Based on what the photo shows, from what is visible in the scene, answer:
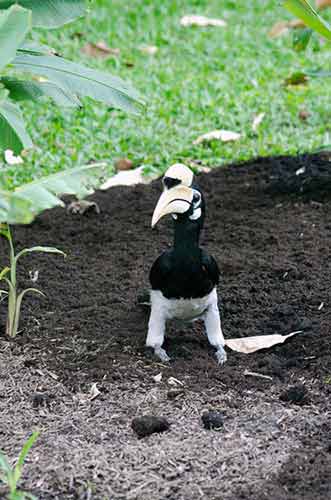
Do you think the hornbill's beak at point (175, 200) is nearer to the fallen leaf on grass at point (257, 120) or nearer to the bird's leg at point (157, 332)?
the bird's leg at point (157, 332)

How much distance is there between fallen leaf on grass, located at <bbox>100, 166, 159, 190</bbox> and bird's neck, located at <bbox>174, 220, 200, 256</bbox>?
2075 millimetres

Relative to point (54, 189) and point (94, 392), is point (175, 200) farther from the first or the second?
point (94, 392)

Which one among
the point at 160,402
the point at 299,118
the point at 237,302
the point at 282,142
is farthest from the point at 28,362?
the point at 299,118

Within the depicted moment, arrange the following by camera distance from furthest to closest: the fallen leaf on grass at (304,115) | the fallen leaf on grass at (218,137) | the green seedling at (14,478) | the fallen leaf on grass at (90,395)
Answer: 1. the fallen leaf on grass at (304,115)
2. the fallen leaf on grass at (218,137)
3. the fallen leaf on grass at (90,395)
4. the green seedling at (14,478)

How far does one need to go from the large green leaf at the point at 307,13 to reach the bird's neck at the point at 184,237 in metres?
1.03

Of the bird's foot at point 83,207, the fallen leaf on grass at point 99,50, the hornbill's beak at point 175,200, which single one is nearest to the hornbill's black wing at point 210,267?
the hornbill's beak at point 175,200

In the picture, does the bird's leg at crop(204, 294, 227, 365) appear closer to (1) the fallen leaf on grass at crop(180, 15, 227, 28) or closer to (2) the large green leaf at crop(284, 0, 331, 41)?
(2) the large green leaf at crop(284, 0, 331, 41)

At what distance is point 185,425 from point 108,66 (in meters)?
4.75

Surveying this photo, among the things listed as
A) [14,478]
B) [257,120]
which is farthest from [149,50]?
[14,478]

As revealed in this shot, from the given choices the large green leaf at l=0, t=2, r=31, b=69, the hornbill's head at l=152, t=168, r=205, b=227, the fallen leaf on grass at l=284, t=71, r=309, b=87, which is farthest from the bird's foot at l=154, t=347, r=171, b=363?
the fallen leaf on grass at l=284, t=71, r=309, b=87

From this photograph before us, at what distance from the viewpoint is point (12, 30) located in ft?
9.98

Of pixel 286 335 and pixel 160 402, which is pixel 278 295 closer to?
pixel 286 335

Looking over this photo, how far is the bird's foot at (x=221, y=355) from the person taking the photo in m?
3.52

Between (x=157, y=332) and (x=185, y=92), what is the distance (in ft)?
12.0
